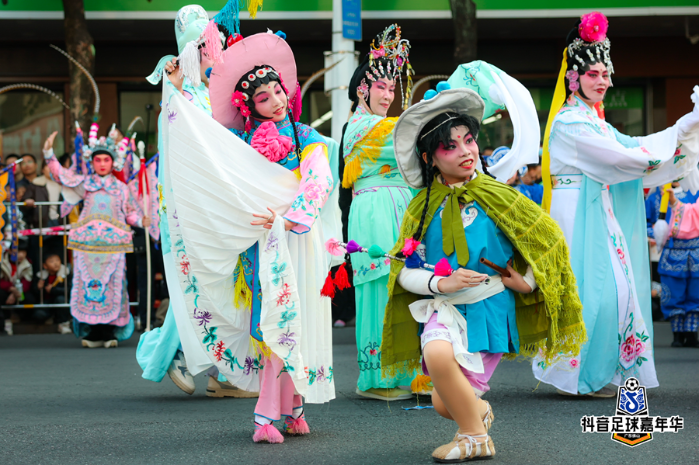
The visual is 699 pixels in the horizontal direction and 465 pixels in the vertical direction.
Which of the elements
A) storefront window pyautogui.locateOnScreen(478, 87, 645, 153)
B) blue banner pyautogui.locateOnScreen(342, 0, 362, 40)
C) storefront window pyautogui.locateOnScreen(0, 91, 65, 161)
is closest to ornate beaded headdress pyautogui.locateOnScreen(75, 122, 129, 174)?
blue banner pyautogui.locateOnScreen(342, 0, 362, 40)

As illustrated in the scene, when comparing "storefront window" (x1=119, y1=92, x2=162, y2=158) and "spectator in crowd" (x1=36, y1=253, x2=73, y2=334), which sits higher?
"storefront window" (x1=119, y1=92, x2=162, y2=158)

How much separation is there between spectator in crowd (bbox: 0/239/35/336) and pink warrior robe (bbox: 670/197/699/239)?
22.1 ft

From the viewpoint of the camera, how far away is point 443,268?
338cm

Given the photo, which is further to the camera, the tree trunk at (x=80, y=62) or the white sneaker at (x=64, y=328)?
the tree trunk at (x=80, y=62)

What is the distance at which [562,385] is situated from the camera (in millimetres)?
4957

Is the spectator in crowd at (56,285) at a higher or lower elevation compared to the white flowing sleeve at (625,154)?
lower

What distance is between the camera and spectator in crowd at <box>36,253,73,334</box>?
9836 mm

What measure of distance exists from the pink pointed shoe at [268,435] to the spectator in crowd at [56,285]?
6429 millimetres

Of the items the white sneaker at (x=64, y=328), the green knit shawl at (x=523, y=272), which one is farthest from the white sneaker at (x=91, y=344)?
the green knit shawl at (x=523, y=272)

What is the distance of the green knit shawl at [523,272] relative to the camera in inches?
138

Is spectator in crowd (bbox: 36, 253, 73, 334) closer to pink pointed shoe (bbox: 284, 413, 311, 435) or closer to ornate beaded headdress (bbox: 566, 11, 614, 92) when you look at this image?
pink pointed shoe (bbox: 284, 413, 311, 435)

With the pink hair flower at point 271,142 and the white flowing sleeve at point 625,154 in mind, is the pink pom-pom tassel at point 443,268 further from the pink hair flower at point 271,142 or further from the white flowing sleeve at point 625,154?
the white flowing sleeve at point 625,154

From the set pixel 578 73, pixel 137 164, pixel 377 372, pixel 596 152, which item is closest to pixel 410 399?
pixel 377 372

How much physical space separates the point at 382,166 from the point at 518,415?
65.1 inches
